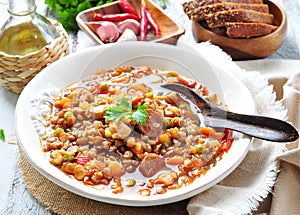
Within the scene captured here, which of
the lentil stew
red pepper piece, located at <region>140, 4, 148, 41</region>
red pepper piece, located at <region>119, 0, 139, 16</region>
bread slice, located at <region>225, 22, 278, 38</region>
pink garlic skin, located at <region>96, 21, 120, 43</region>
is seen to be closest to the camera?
the lentil stew

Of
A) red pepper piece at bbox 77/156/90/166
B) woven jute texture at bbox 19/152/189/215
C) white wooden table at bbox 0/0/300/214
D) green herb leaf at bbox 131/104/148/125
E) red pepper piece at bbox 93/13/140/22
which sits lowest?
white wooden table at bbox 0/0/300/214

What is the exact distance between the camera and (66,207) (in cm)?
257

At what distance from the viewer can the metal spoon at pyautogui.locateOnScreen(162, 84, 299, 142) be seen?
264 cm

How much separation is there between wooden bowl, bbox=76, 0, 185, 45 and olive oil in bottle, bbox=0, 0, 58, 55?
14.8 inches

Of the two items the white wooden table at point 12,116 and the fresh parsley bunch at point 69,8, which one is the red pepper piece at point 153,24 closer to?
the white wooden table at point 12,116

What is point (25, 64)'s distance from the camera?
3178 mm

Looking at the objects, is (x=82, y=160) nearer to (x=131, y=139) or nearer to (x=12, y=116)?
(x=131, y=139)

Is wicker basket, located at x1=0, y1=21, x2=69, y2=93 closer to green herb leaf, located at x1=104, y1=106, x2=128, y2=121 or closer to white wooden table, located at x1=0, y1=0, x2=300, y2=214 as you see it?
white wooden table, located at x1=0, y1=0, x2=300, y2=214

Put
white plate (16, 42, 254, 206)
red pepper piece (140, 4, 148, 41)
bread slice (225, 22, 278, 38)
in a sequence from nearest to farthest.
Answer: white plate (16, 42, 254, 206), bread slice (225, 22, 278, 38), red pepper piece (140, 4, 148, 41)

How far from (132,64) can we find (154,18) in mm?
712

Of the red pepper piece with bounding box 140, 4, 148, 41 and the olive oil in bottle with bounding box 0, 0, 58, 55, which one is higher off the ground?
the olive oil in bottle with bounding box 0, 0, 58, 55

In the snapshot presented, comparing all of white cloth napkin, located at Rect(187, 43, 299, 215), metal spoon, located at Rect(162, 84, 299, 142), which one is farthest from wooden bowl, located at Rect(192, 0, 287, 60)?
metal spoon, located at Rect(162, 84, 299, 142)

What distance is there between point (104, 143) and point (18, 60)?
86 centimetres

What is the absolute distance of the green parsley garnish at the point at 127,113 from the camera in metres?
2.67
